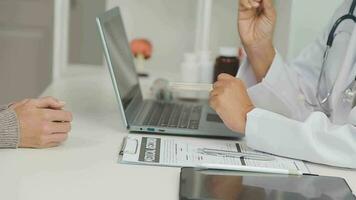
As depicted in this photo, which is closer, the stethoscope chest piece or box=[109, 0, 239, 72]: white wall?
the stethoscope chest piece

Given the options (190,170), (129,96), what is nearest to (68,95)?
(129,96)

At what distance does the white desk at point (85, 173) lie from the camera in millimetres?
859

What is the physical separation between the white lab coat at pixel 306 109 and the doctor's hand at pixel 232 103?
0.09ft

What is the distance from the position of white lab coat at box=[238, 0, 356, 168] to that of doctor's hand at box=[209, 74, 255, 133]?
0.09 feet

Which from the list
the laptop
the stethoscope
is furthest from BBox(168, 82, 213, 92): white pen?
the stethoscope

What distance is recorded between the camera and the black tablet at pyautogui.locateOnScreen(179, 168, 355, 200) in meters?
0.85

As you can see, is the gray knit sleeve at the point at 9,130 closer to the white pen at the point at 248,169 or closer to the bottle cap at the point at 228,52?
the white pen at the point at 248,169

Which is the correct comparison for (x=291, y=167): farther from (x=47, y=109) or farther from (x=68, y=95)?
(x=68, y=95)

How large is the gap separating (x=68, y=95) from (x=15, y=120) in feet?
2.03

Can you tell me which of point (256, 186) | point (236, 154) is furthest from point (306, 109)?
point (256, 186)

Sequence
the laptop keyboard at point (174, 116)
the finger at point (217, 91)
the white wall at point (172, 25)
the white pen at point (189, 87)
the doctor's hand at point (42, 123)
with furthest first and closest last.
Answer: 1. the white wall at point (172, 25)
2. the white pen at point (189, 87)
3. the laptop keyboard at point (174, 116)
4. the finger at point (217, 91)
5. the doctor's hand at point (42, 123)

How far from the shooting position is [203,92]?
1769 mm

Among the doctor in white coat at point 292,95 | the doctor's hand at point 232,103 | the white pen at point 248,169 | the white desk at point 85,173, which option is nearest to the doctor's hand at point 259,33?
the doctor in white coat at point 292,95

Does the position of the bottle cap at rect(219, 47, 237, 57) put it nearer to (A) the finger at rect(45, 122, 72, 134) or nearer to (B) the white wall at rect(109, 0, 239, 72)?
(B) the white wall at rect(109, 0, 239, 72)
